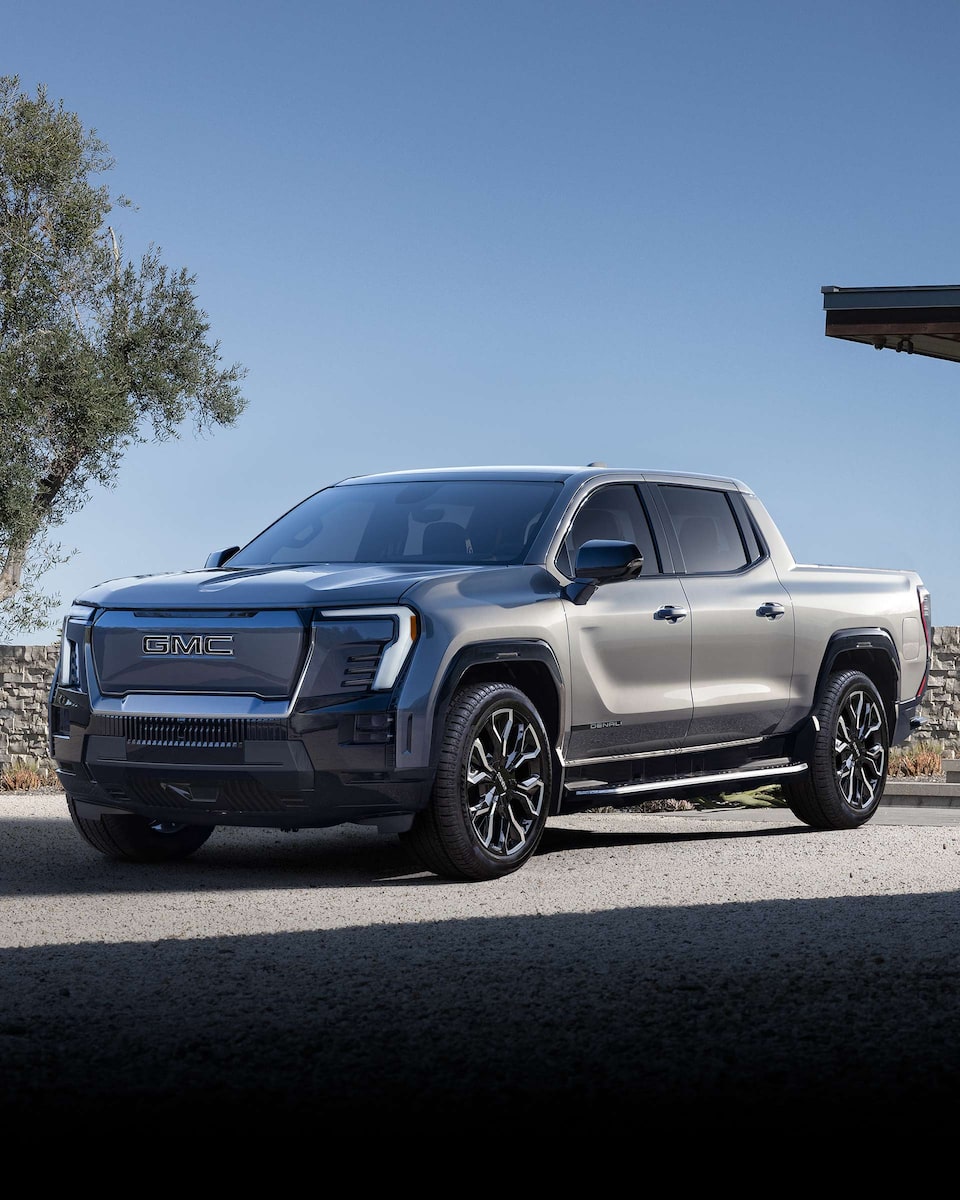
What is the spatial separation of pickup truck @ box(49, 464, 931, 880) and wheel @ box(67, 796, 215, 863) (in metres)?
0.02

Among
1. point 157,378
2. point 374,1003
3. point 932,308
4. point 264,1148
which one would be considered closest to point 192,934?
point 374,1003

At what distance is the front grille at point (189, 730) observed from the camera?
8.16m

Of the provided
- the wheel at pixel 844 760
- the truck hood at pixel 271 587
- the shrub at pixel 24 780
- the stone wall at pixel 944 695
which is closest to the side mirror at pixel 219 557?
the truck hood at pixel 271 587

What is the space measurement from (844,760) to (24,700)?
646 inches

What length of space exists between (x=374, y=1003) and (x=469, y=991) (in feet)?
1.10

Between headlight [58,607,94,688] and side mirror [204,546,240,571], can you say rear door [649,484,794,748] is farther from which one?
headlight [58,607,94,688]

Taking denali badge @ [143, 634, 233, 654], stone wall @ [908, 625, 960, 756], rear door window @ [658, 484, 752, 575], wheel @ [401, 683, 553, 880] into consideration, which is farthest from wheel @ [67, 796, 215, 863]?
stone wall @ [908, 625, 960, 756]

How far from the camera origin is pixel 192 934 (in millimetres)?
7066

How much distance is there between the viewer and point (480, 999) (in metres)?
5.43

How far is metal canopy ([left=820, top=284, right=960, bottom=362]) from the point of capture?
17906mm

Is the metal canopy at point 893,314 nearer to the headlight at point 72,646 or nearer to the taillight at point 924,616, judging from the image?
the taillight at point 924,616

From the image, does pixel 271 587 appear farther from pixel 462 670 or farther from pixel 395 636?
pixel 462 670

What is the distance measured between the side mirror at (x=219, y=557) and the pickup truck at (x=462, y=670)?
17 mm

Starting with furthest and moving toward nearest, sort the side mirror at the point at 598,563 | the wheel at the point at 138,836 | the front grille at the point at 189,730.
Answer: the wheel at the point at 138,836, the side mirror at the point at 598,563, the front grille at the point at 189,730
